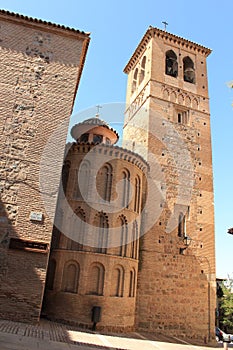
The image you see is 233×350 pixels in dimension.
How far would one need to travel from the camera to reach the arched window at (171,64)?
782 inches

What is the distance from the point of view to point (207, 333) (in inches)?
571

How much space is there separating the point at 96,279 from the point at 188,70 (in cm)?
1553

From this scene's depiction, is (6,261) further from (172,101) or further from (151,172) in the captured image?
(172,101)

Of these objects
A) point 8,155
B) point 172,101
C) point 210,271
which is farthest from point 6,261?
point 172,101

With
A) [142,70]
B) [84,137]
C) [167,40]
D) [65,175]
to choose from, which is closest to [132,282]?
[65,175]

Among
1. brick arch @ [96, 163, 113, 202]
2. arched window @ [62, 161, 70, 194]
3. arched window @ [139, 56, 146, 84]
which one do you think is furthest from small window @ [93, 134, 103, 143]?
arched window @ [139, 56, 146, 84]

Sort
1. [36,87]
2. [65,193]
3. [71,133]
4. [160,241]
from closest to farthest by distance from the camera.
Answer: [36,87]
[65,193]
[160,241]
[71,133]

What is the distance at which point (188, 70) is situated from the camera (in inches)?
798

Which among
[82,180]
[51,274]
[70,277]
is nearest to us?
[70,277]

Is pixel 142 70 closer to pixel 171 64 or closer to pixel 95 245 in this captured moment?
pixel 171 64

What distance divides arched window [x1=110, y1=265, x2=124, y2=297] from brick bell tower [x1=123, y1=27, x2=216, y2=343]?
6.88ft

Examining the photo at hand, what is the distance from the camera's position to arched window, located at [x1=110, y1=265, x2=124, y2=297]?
460 inches

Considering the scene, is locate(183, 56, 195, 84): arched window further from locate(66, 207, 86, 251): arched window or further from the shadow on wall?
the shadow on wall

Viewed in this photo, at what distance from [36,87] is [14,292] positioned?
7.23 m
